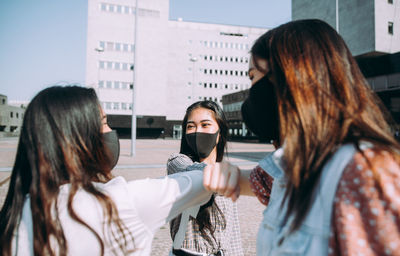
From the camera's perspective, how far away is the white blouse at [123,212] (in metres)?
1.07

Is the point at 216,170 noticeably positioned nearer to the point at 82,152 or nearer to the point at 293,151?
the point at 293,151

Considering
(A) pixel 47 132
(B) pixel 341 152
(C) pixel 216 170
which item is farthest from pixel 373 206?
(A) pixel 47 132

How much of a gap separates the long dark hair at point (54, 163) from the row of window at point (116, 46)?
52.7m

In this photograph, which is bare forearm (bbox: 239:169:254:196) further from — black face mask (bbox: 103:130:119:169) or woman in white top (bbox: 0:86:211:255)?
black face mask (bbox: 103:130:119:169)

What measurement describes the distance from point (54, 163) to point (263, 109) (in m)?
0.95

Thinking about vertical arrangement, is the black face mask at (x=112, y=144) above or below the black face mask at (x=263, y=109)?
below

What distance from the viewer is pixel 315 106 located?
0.95 meters

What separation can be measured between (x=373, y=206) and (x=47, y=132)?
124 centimetres

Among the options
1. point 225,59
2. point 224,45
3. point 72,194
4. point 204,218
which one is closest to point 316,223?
point 72,194

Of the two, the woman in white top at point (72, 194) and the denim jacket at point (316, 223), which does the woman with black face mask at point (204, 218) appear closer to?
the woman in white top at point (72, 194)

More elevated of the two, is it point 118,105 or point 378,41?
point 378,41

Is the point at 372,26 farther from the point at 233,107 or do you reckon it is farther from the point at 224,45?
the point at 224,45

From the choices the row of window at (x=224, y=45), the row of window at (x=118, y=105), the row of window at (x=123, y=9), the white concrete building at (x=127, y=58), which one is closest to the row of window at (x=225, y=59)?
the row of window at (x=224, y=45)

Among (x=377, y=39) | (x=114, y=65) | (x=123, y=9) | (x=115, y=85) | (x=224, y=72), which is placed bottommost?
(x=115, y=85)
